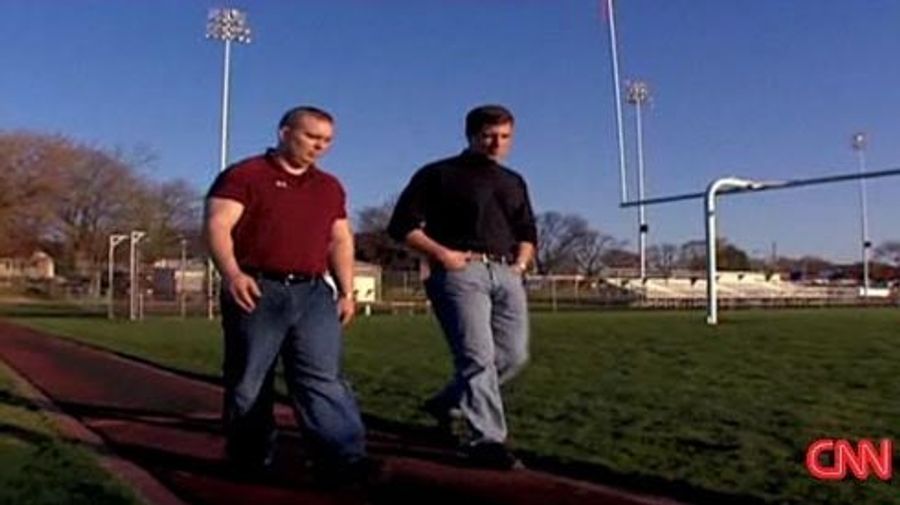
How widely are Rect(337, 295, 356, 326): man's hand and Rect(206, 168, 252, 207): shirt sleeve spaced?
68 centimetres

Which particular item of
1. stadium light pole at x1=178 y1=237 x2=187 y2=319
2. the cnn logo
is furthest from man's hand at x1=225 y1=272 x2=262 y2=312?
stadium light pole at x1=178 y1=237 x2=187 y2=319

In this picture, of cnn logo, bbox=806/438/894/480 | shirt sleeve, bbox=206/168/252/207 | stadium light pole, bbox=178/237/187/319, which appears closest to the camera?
shirt sleeve, bbox=206/168/252/207

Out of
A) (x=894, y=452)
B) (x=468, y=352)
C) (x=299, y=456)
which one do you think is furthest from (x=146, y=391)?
(x=894, y=452)

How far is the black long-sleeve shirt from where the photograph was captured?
603 cm

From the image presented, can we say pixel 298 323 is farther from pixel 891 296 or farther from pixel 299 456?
pixel 891 296

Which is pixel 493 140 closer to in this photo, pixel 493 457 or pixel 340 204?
pixel 340 204

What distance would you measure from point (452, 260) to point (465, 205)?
1.03 ft

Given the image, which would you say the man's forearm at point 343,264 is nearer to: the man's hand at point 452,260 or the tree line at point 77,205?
the man's hand at point 452,260

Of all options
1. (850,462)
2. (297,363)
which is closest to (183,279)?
(297,363)

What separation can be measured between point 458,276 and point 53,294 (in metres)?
79.2

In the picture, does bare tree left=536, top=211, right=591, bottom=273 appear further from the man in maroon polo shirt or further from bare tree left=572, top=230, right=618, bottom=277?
the man in maroon polo shirt

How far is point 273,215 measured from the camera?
5.28 metres

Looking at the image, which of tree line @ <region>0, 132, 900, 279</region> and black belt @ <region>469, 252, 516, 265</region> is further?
tree line @ <region>0, 132, 900, 279</region>

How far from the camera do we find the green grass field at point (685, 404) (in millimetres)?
5691
